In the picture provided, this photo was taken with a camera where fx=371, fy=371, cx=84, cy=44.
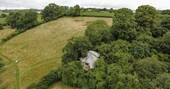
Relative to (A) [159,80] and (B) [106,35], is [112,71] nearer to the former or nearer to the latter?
(A) [159,80]

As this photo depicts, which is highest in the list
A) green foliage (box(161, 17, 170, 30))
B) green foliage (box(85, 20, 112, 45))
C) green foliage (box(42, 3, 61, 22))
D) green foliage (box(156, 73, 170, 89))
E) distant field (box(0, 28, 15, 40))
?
green foliage (box(161, 17, 170, 30))

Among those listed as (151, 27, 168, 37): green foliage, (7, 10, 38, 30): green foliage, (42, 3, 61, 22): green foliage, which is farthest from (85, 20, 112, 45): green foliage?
(42, 3, 61, 22): green foliage

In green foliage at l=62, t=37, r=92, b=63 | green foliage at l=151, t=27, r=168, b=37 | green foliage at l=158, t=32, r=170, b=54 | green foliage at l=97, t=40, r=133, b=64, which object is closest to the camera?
green foliage at l=97, t=40, r=133, b=64

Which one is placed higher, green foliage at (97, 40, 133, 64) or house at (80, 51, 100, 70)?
green foliage at (97, 40, 133, 64)

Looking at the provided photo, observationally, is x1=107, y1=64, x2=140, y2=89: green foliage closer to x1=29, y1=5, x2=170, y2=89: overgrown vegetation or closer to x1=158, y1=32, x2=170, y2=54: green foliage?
x1=29, y1=5, x2=170, y2=89: overgrown vegetation

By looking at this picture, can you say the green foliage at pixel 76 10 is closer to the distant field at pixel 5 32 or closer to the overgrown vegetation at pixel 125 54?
the distant field at pixel 5 32

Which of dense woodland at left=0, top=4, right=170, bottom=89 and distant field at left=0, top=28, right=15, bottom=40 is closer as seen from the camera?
dense woodland at left=0, top=4, right=170, bottom=89

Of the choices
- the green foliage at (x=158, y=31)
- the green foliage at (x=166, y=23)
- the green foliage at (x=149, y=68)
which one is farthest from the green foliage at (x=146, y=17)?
the green foliage at (x=149, y=68)
